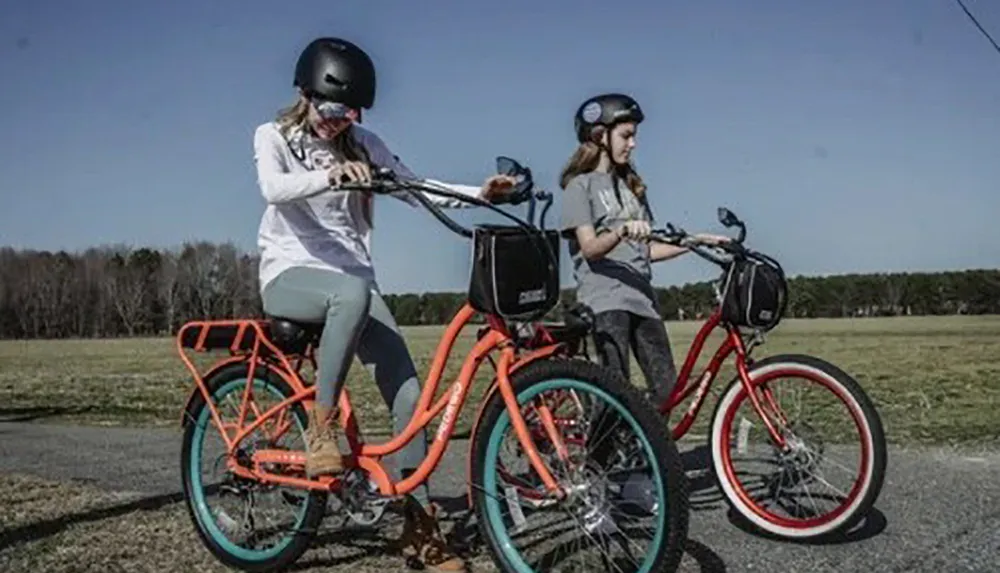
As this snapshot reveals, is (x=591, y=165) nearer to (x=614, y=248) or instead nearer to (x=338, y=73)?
(x=614, y=248)

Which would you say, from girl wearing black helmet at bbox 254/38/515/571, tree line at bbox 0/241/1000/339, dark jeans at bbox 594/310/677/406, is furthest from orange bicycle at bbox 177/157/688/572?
tree line at bbox 0/241/1000/339

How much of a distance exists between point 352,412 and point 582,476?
1.09 metres

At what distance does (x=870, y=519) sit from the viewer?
4.96 meters

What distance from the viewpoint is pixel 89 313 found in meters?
104

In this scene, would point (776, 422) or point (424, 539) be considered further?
point (776, 422)

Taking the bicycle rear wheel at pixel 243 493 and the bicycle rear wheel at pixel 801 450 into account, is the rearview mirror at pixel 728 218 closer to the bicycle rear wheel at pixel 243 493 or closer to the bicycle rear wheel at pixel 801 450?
the bicycle rear wheel at pixel 801 450

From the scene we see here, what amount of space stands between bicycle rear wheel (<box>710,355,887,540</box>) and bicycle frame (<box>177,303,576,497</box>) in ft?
4.43

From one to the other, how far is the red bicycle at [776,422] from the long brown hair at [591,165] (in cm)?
57

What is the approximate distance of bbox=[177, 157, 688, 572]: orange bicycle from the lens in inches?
137

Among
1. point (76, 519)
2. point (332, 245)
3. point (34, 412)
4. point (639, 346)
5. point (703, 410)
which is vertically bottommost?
point (34, 412)

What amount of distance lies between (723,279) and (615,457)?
157 centimetres

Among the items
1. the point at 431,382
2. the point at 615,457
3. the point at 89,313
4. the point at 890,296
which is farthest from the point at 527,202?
the point at 89,313

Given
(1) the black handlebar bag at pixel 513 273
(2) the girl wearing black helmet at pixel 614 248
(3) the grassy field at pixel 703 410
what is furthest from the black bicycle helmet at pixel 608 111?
(1) the black handlebar bag at pixel 513 273

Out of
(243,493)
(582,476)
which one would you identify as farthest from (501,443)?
(243,493)
